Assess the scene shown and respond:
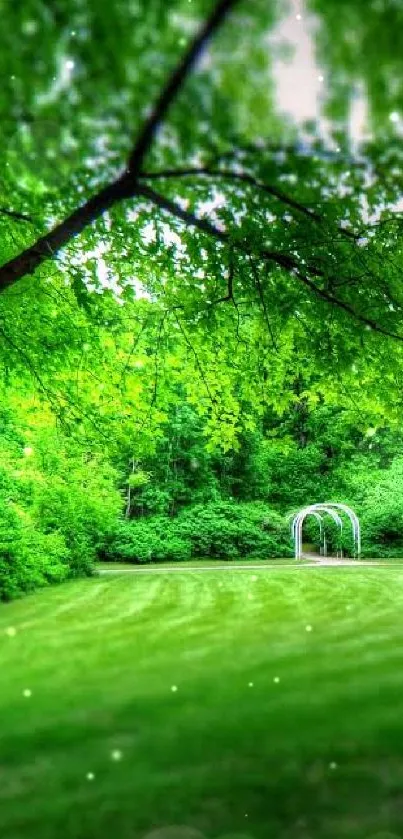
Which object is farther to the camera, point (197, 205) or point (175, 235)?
point (175, 235)

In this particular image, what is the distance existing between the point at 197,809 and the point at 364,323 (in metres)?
5.97

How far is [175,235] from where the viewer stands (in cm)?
900

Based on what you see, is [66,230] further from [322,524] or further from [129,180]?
[322,524]

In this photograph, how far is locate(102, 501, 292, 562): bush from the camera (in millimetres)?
22750

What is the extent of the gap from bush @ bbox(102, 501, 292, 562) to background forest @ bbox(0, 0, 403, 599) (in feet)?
24.5

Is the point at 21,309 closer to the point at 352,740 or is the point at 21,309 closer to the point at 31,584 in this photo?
the point at 31,584


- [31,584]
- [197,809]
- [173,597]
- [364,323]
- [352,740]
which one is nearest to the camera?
[197,809]

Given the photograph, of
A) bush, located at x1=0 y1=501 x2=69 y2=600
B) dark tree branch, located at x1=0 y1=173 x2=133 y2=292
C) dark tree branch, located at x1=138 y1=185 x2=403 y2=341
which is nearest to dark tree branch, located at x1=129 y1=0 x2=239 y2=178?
dark tree branch, located at x1=0 y1=173 x2=133 y2=292

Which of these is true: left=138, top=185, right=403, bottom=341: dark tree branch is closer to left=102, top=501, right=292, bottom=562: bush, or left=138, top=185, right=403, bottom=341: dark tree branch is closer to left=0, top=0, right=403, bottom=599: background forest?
left=0, top=0, right=403, bottom=599: background forest

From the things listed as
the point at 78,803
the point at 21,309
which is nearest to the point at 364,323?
the point at 21,309

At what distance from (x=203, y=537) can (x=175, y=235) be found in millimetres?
16284

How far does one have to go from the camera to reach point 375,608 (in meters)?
9.30

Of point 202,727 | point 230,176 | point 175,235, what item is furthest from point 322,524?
point 202,727

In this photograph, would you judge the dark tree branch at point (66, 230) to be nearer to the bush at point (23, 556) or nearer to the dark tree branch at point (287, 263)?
the dark tree branch at point (287, 263)
